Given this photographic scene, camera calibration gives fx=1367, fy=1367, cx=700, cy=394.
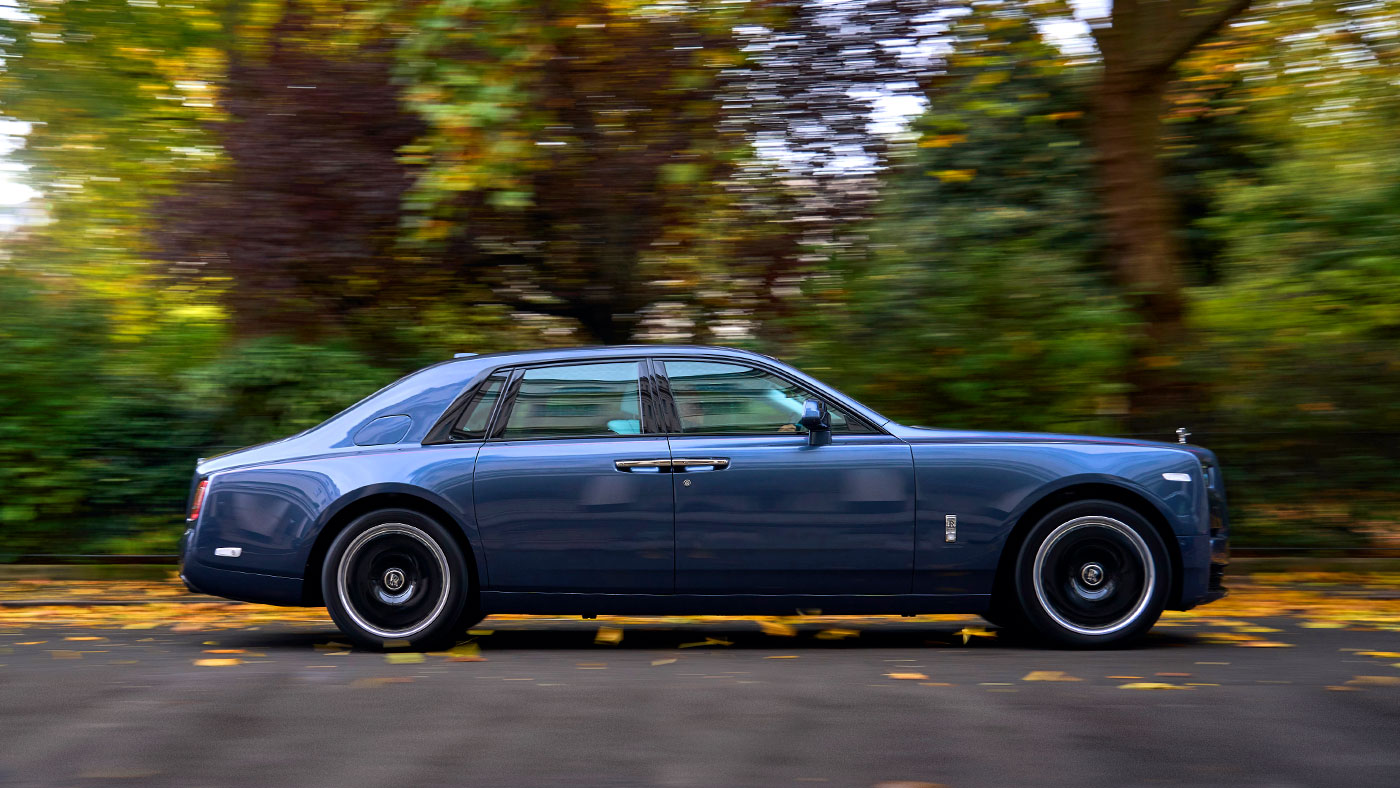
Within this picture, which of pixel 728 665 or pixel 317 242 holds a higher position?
pixel 317 242

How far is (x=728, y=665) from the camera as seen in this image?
665cm

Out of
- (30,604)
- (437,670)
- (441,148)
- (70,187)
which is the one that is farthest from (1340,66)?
(70,187)

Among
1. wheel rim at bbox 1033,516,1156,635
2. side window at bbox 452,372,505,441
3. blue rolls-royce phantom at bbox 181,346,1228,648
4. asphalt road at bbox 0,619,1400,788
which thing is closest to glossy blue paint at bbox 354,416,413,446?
blue rolls-royce phantom at bbox 181,346,1228,648

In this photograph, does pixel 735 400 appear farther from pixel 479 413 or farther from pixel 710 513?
pixel 479 413

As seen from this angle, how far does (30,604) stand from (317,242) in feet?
11.6

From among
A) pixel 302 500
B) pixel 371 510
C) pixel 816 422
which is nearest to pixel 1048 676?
pixel 816 422

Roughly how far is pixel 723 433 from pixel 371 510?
73.7 inches

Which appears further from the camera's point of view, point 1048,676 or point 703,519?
point 703,519

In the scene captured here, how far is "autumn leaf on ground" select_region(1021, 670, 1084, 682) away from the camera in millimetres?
6105

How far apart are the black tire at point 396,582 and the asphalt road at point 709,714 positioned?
0.16 meters

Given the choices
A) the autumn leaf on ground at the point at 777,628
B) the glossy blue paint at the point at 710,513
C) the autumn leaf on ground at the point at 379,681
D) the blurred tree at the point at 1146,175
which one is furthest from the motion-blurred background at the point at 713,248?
the autumn leaf on ground at the point at 379,681

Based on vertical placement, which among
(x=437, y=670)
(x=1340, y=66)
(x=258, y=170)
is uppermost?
(x=1340, y=66)

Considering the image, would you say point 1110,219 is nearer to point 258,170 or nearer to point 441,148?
point 441,148

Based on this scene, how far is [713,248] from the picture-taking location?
38.8 ft
